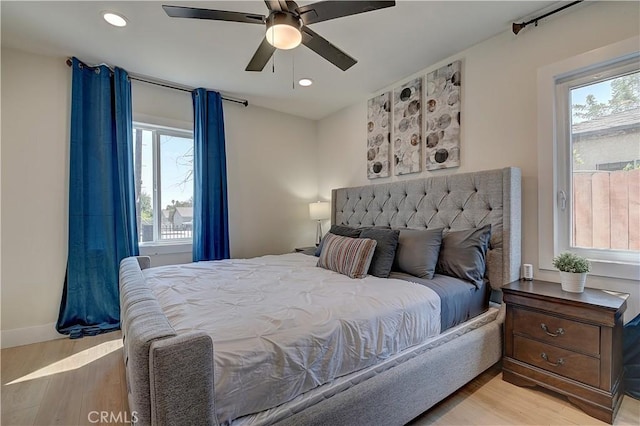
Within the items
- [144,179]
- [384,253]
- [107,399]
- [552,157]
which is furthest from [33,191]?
[552,157]

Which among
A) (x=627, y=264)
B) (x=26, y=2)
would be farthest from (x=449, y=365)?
(x=26, y=2)

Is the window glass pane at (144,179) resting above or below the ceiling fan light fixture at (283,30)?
below

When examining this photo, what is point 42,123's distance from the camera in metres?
2.64

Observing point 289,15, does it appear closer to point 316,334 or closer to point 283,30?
point 283,30

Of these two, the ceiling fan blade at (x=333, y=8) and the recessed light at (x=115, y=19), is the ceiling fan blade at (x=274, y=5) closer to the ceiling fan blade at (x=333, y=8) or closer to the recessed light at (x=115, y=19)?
the ceiling fan blade at (x=333, y=8)

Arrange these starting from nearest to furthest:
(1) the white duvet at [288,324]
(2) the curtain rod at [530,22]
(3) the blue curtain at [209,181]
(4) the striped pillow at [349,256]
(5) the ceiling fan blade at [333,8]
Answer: (1) the white duvet at [288,324], (5) the ceiling fan blade at [333,8], (2) the curtain rod at [530,22], (4) the striped pillow at [349,256], (3) the blue curtain at [209,181]

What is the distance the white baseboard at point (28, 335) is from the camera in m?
2.48

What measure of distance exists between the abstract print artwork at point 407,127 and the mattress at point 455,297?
4.33ft

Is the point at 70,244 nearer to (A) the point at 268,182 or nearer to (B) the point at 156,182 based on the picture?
(B) the point at 156,182

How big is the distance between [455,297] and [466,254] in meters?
0.38

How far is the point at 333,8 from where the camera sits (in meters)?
1.48

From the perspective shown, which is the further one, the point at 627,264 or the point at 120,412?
the point at 627,264

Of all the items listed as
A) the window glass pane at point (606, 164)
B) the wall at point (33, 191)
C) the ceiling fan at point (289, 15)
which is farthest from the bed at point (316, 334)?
the ceiling fan at point (289, 15)

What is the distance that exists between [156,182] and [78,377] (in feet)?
6.47
